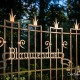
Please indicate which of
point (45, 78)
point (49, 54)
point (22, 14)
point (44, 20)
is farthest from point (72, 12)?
point (49, 54)

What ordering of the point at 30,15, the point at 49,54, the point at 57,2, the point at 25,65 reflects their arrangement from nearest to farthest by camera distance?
the point at 49,54 < the point at 25,65 < the point at 30,15 < the point at 57,2

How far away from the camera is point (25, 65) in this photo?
6289 mm

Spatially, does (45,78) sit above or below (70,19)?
below

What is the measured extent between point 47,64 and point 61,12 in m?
1.41

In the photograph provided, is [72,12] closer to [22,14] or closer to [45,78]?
[22,14]

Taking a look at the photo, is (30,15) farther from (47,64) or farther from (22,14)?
(47,64)

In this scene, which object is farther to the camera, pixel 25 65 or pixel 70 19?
pixel 70 19

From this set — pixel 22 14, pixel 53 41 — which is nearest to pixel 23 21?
pixel 22 14

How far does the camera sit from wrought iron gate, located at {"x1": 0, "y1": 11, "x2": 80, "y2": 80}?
4.35 metres

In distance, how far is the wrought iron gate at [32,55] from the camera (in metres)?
4.35

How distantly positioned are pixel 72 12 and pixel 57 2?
17.6 inches

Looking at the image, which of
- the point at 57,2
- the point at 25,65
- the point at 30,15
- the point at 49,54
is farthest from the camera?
the point at 57,2

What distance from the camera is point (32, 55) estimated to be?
4.57 m

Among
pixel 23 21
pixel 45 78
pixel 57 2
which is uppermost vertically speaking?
pixel 57 2
